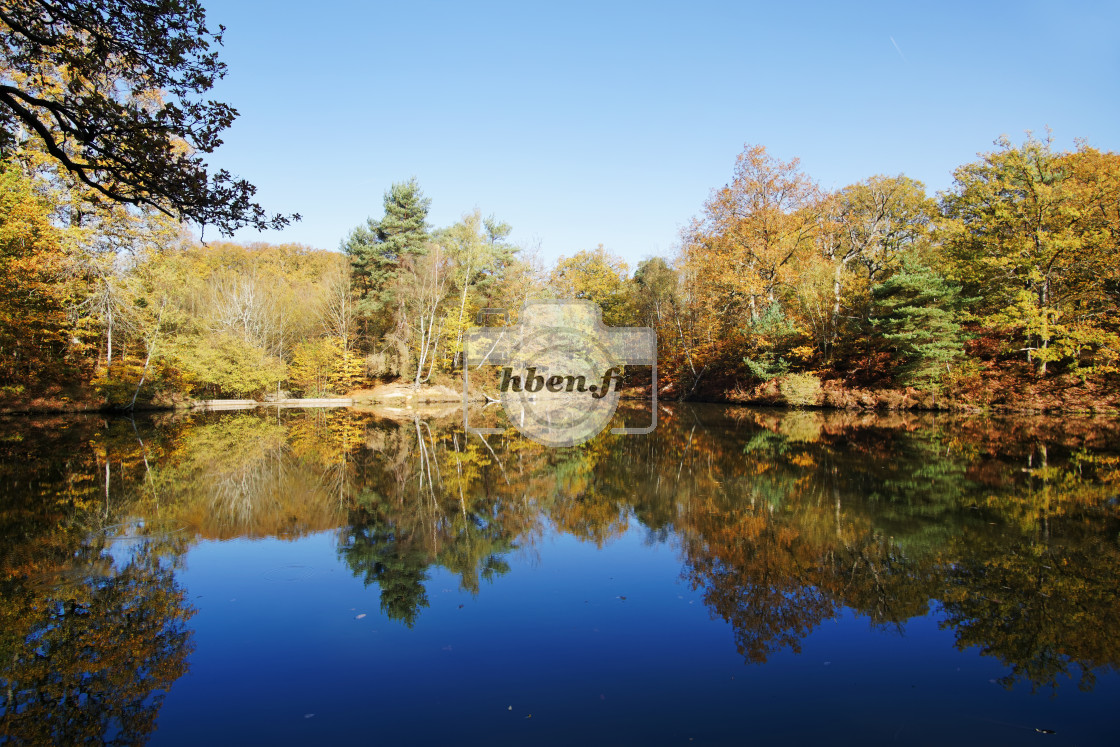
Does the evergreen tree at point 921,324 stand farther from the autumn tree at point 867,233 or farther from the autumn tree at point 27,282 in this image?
the autumn tree at point 27,282

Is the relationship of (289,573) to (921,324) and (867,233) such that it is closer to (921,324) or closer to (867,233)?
(921,324)

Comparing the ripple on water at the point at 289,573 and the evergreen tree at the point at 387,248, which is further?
the evergreen tree at the point at 387,248

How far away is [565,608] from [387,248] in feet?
110

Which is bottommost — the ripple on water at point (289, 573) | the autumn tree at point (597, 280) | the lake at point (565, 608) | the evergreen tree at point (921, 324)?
the ripple on water at point (289, 573)

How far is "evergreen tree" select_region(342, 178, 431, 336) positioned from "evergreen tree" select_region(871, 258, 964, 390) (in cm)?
2528

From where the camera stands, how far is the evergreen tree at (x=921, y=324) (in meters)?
20.0

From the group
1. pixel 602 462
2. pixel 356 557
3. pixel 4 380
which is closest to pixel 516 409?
pixel 602 462

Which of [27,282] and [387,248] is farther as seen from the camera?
[387,248]

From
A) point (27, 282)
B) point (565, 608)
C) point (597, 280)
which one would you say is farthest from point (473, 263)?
point (565, 608)

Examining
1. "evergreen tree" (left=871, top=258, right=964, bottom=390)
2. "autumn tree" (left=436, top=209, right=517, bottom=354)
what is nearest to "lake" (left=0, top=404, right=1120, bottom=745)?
"evergreen tree" (left=871, top=258, right=964, bottom=390)

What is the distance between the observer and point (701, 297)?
97.0ft

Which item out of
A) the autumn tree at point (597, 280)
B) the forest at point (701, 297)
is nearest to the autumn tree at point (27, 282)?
the forest at point (701, 297)

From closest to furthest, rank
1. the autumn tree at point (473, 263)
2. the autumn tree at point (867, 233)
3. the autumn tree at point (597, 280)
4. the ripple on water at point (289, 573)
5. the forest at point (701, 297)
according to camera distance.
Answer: the ripple on water at point (289, 573) → the forest at point (701, 297) → the autumn tree at point (867, 233) → the autumn tree at point (473, 263) → the autumn tree at point (597, 280)

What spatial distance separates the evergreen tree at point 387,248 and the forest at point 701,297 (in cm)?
14
